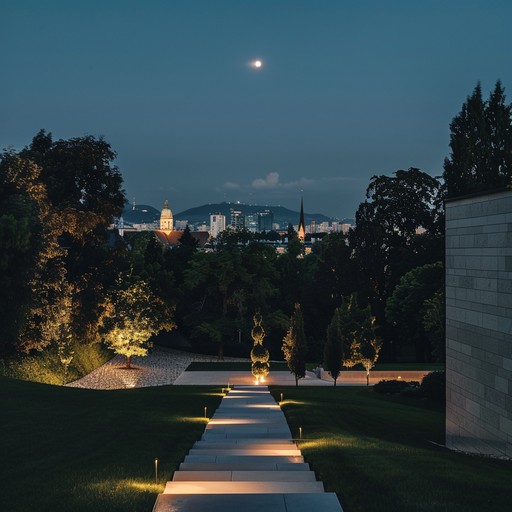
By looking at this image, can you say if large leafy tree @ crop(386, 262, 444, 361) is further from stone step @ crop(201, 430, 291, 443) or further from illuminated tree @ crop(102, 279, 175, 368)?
stone step @ crop(201, 430, 291, 443)

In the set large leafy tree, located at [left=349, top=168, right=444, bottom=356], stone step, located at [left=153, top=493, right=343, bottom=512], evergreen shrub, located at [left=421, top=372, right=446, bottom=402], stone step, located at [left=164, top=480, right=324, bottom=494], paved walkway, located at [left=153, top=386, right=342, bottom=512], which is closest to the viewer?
stone step, located at [left=153, top=493, right=343, bottom=512]

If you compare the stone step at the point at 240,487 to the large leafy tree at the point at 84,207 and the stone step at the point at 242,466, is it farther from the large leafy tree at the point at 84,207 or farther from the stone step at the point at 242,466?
the large leafy tree at the point at 84,207

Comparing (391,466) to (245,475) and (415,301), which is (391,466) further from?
(415,301)

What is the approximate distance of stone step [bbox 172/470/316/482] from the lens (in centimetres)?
1246

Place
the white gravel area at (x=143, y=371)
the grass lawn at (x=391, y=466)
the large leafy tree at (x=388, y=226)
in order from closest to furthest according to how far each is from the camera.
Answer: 1. the grass lawn at (x=391, y=466)
2. the white gravel area at (x=143, y=371)
3. the large leafy tree at (x=388, y=226)

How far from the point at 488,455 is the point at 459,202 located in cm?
701

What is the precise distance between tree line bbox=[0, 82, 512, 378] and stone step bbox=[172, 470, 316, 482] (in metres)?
21.8

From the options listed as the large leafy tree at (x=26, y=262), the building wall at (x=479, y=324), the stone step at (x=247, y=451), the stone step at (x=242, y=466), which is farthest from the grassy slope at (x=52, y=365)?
the stone step at (x=242, y=466)

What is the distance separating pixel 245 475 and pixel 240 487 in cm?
99

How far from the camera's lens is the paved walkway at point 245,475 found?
34.6ft

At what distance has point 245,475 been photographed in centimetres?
1264

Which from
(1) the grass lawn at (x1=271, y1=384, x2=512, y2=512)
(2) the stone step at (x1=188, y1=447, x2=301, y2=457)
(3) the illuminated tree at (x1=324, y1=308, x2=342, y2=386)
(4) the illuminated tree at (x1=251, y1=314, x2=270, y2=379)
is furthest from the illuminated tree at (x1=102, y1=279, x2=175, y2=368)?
(2) the stone step at (x1=188, y1=447, x2=301, y2=457)

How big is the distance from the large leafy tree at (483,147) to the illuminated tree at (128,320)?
920 inches

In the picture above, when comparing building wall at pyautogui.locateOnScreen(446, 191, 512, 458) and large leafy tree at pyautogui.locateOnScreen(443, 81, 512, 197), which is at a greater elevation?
large leafy tree at pyautogui.locateOnScreen(443, 81, 512, 197)
